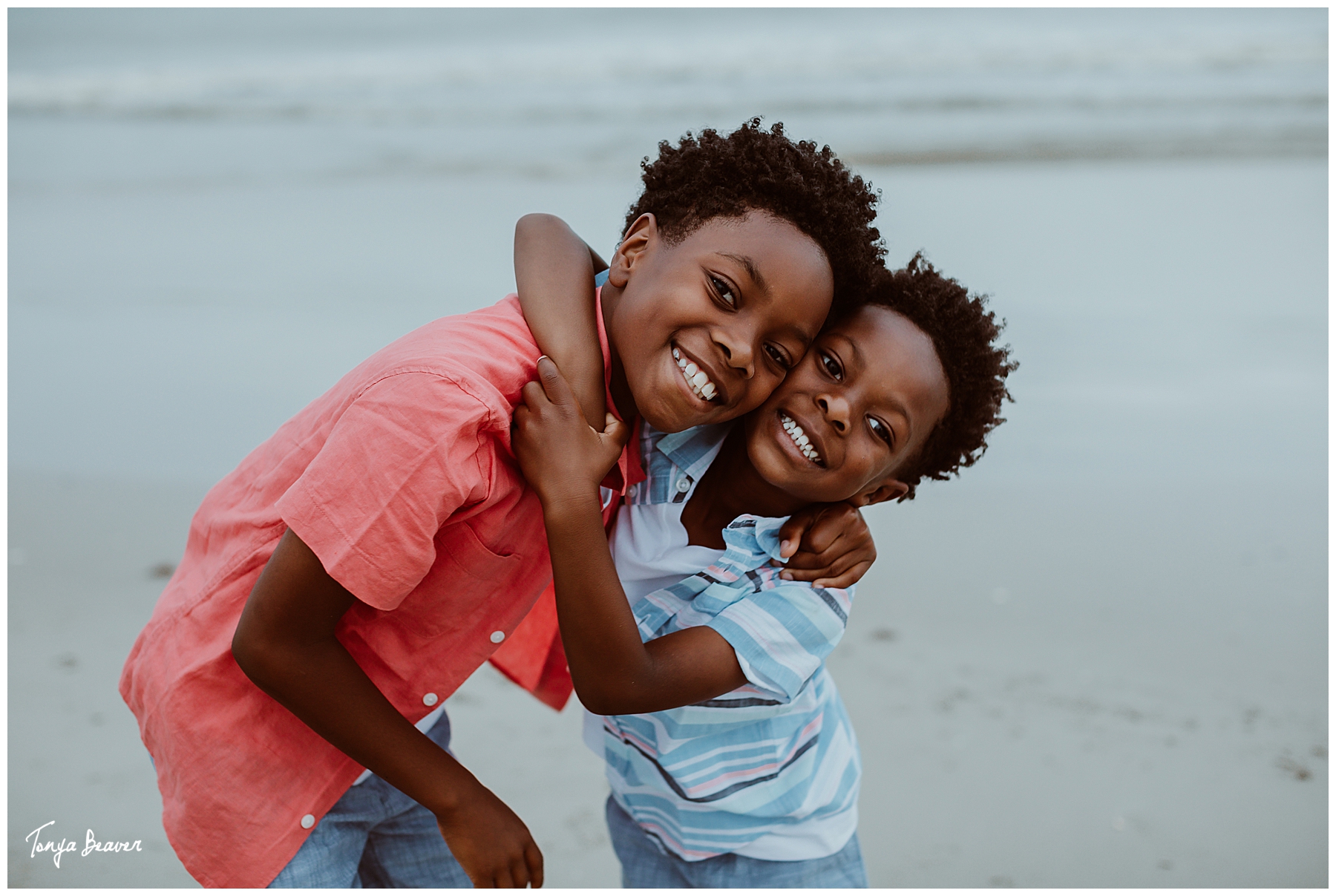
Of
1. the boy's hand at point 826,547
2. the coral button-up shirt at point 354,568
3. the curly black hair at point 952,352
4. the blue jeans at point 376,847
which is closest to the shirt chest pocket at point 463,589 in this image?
the coral button-up shirt at point 354,568

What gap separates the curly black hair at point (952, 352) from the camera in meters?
1.95

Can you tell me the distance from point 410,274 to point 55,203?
2421mm

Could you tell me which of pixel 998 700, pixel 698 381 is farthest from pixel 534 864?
pixel 998 700

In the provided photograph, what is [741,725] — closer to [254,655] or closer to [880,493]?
[880,493]

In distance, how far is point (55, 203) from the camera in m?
6.51

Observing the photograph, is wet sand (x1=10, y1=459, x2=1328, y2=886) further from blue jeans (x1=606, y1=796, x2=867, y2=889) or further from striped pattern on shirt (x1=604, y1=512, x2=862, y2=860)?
striped pattern on shirt (x1=604, y1=512, x2=862, y2=860)

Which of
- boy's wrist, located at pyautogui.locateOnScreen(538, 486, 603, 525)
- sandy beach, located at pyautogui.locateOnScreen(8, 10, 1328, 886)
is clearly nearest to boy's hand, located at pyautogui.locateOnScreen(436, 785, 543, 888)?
boy's wrist, located at pyautogui.locateOnScreen(538, 486, 603, 525)

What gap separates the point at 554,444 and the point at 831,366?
1.82ft

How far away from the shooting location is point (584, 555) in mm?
1550

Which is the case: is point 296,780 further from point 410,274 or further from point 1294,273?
point 1294,273

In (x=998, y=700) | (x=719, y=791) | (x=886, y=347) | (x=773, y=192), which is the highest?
(x=773, y=192)

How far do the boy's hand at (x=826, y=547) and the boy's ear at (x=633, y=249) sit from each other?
51cm

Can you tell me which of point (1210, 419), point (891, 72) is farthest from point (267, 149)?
point (1210, 419)

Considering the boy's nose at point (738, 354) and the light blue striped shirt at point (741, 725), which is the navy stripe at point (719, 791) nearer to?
the light blue striped shirt at point (741, 725)
